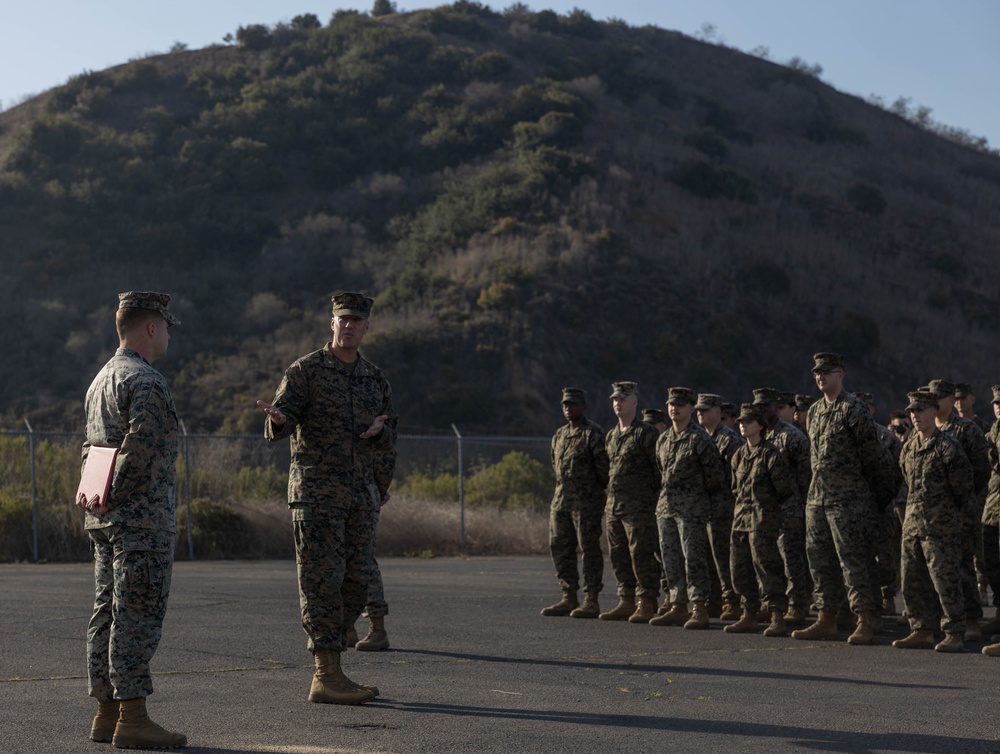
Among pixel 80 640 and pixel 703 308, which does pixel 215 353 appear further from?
pixel 80 640

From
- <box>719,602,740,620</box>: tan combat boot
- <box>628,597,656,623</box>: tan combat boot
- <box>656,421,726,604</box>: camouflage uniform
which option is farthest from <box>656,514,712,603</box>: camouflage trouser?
<box>719,602,740,620</box>: tan combat boot

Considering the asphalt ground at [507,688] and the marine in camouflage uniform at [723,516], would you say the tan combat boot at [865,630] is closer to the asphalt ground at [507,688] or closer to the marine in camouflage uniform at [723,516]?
the asphalt ground at [507,688]

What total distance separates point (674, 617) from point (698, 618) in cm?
26

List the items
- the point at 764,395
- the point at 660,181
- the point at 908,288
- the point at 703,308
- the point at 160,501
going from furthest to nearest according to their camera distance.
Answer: the point at 660,181 → the point at 908,288 → the point at 703,308 → the point at 764,395 → the point at 160,501

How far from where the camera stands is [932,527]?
37.9ft

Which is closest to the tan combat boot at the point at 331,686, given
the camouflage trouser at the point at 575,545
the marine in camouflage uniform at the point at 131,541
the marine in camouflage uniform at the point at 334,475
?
the marine in camouflage uniform at the point at 334,475

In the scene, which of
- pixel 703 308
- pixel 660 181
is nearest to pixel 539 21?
pixel 660 181

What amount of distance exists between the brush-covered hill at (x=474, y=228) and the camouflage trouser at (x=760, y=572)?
88.5 ft

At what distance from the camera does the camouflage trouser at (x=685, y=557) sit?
12.9 meters

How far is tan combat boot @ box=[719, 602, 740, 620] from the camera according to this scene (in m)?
13.7

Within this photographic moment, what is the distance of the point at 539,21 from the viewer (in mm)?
77062

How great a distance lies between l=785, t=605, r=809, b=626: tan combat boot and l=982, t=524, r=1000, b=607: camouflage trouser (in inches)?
75.0

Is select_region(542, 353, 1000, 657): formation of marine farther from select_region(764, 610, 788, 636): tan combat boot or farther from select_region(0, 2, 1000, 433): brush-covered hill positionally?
select_region(0, 2, 1000, 433): brush-covered hill

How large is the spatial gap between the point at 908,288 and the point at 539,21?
3339cm
